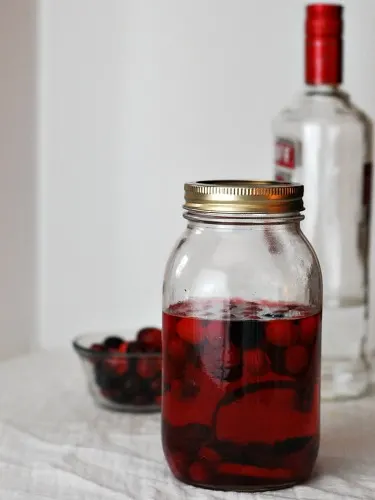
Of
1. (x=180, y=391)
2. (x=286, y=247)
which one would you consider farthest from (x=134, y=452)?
(x=286, y=247)

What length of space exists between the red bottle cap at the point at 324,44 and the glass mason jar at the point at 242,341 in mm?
340

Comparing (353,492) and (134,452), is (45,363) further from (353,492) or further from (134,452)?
(353,492)

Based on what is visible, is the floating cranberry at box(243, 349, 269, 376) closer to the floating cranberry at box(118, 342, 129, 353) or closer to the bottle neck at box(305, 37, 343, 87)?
the floating cranberry at box(118, 342, 129, 353)

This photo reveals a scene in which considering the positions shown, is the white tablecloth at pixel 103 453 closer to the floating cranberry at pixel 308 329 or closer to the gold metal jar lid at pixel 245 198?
the floating cranberry at pixel 308 329

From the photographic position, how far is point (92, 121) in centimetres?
141

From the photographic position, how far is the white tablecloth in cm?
79

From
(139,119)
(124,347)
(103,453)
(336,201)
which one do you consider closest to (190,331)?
(103,453)

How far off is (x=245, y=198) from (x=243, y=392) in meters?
0.15

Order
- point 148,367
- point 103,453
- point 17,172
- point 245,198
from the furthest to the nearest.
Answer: point 17,172 → point 148,367 → point 103,453 → point 245,198

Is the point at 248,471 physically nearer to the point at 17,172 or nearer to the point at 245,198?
the point at 245,198

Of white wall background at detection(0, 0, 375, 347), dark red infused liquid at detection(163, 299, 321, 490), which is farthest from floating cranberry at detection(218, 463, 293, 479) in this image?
white wall background at detection(0, 0, 375, 347)

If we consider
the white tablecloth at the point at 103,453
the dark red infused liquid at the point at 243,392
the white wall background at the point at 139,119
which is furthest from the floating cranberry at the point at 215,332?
the white wall background at the point at 139,119

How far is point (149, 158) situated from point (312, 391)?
675 mm

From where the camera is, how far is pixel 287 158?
3.65 ft
